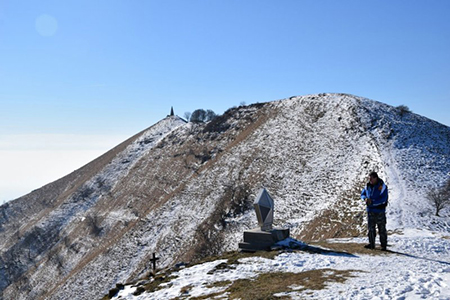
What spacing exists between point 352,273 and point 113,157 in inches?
2610

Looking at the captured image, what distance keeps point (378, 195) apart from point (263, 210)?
4.80 meters

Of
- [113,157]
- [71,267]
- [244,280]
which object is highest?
[113,157]

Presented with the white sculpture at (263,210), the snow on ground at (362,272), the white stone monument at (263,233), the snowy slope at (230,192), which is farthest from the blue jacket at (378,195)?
the snowy slope at (230,192)

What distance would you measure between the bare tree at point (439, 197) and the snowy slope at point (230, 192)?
0.58m

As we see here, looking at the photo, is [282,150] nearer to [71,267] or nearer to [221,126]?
[221,126]

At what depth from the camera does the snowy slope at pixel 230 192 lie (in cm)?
2664

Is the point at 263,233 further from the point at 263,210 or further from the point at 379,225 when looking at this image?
the point at 379,225

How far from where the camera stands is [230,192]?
1436 inches

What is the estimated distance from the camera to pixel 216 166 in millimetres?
43781

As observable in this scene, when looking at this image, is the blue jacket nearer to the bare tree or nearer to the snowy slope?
the snowy slope

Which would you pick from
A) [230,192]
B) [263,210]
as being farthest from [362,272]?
[230,192]

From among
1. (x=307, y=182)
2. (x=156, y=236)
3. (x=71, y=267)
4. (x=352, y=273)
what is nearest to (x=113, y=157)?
(x=71, y=267)

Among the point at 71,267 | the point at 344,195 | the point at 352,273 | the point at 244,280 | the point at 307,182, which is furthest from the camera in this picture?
the point at 71,267

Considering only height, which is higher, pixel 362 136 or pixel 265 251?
pixel 362 136
